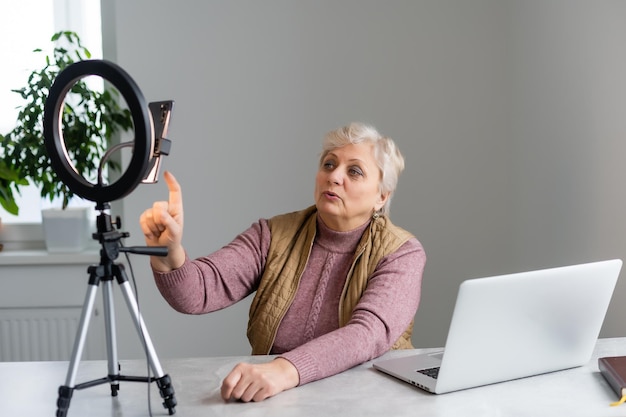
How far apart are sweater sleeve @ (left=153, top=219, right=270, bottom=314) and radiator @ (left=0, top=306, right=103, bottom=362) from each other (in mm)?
1315

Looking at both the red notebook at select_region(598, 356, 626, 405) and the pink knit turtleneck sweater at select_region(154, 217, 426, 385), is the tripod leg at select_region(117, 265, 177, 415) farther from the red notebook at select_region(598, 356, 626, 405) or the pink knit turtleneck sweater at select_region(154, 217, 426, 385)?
the red notebook at select_region(598, 356, 626, 405)

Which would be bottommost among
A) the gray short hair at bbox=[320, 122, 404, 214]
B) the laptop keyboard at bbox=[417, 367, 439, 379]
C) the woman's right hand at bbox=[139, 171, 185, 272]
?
Answer: the laptop keyboard at bbox=[417, 367, 439, 379]

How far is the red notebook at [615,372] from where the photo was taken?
153 centimetres

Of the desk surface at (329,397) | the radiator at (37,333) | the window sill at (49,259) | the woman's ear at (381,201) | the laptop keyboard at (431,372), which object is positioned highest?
the woman's ear at (381,201)

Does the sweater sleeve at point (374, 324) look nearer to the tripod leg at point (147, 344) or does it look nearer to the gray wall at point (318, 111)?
the tripod leg at point (147, 344)

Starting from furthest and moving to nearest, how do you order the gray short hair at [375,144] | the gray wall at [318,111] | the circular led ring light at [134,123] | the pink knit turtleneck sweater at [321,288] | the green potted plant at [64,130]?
the gray wall at [318,111], the green potted plant at [64,130], the gray short hair at [375,144], the pink knit turtleneck sweater at [321,288], the circular led ring light at [134,123]

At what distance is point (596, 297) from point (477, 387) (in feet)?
1.05

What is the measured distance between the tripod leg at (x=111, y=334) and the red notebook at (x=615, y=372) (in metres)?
0.95

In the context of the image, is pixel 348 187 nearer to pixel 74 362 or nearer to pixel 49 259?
pixel 74 362

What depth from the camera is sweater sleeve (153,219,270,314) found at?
6.52 ft

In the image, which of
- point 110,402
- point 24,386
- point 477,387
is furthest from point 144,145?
point 477,387

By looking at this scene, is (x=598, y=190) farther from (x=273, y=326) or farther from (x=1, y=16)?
(x=1, y=16)

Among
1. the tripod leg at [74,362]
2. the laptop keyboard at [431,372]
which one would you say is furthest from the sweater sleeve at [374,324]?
the tripod leg at [74,362]

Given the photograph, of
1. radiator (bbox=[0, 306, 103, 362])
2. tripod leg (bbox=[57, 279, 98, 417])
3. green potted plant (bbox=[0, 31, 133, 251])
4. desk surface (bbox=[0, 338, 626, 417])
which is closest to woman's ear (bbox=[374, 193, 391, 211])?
desk surface (bbox=[0, 338, 626, 417])
